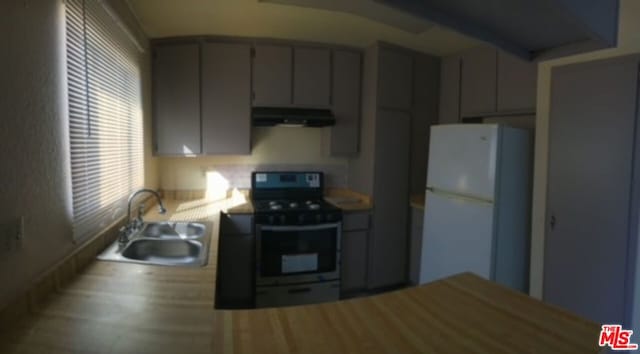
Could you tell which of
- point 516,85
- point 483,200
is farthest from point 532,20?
point 516,85

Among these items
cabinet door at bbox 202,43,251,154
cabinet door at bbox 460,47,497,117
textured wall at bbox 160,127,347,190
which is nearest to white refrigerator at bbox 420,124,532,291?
cabinet door at bbox 460,47,497,117

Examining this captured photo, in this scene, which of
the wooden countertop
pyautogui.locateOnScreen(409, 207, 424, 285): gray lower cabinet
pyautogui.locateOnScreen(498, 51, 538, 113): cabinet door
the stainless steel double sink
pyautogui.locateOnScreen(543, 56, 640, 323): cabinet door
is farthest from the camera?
pyautogui.locateOnScreen(409, 207, 424, 285): gray lower cabinet

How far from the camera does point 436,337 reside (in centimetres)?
96

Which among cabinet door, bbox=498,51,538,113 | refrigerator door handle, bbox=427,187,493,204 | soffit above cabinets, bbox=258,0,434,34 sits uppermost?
soffit above cabinets, bbox=258,0,434,34

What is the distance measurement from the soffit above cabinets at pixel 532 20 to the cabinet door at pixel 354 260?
2523 millimetres

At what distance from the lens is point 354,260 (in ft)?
10.5

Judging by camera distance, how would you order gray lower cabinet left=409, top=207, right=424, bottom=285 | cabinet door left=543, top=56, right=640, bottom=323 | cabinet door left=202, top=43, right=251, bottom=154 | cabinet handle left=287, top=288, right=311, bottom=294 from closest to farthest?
cabinet door left=543, top=56, right=640, bottom=323 → cabinet handle left=287, top=288, right=311, bottom=294 → cabinet door left=202, top=43, right=251, bottom=154 → gray lower cabinet left=409, top=207, right=424, bottom=285

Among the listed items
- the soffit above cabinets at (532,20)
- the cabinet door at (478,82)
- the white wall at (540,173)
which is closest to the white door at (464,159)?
the white wall at (540,173)

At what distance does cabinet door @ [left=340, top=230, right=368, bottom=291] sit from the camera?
10.4 feet

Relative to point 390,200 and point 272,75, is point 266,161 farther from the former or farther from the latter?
point 390,200

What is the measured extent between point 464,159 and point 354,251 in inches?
49.2

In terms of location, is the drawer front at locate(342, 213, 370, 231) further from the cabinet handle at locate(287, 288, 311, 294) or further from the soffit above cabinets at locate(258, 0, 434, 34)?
the soffit above cabinets at locate(258, 0, 434, 34)

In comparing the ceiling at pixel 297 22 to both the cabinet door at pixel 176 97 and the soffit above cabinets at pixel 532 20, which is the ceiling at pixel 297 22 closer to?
the cabinet door at pixel 176 97

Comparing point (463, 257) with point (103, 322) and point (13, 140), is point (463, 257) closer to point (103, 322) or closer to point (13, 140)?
point (103, 322)
